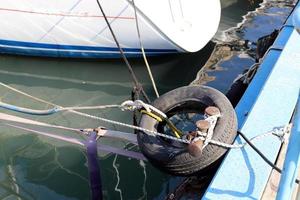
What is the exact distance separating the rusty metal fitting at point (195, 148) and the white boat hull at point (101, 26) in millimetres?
3037

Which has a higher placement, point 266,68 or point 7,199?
point 266,68

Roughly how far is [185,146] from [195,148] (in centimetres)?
23

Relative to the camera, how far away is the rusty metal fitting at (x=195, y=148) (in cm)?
275

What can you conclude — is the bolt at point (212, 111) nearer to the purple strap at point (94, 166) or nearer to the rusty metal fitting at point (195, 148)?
the rusty metal fitting at point (195, 148)

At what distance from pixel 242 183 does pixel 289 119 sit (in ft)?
2.47

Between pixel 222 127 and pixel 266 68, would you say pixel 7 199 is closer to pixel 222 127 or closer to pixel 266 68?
pixel 222 127

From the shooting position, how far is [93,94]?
18.5 feet

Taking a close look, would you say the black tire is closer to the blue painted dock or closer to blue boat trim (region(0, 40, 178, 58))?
the blue painted dock

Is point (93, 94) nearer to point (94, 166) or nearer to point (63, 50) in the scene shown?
point (63, 50)

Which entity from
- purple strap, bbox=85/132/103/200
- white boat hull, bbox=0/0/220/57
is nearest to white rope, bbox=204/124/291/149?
purple strap, bbox=85/132/103/200

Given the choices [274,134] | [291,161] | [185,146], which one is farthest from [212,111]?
[291,161]

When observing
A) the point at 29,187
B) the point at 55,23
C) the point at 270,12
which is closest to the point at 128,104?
the point at 29,187

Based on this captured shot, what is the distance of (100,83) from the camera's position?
19.2 ft

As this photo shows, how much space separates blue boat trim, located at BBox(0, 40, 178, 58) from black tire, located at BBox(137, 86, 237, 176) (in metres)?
2.68
